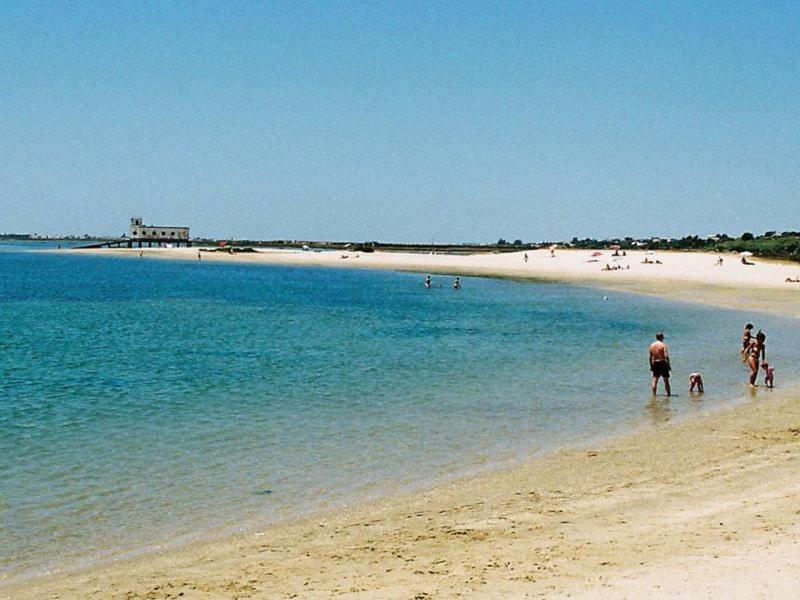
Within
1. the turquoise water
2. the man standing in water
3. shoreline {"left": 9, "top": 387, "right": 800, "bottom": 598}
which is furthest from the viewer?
the man standing in water

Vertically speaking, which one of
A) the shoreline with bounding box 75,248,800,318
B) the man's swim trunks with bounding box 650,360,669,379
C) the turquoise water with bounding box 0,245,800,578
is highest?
the shoreline with bounding box 75,248,800,318

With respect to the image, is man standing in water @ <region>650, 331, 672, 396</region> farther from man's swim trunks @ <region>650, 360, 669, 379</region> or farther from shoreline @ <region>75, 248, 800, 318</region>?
shoreline @ <region>75, 248, 800, 318</region>

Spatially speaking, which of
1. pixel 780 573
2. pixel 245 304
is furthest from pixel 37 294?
pixel 780 573

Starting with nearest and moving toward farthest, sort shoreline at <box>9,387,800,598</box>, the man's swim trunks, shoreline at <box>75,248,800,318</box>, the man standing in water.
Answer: shoreline at <box>9,387,800,598</box>
the man standing in water
the man's swim trunks
shoreline at <box>75,248,800,318</box>

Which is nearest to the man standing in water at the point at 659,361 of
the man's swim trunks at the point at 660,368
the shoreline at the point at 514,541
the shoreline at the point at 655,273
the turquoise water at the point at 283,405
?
the man's swim trunks at the point at 660,368

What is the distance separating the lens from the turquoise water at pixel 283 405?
40.1 ft

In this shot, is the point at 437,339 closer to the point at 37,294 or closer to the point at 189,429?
the point at 189,429

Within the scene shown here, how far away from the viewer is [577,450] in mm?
15359

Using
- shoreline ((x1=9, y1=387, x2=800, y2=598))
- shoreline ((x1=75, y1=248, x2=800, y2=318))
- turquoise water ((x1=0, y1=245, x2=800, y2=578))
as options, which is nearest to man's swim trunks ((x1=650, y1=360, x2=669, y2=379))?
turquoise water ((x1=0, y1=245, x2=800, y2=578))

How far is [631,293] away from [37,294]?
51.3 metres

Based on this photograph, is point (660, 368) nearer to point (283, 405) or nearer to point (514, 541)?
point (283, 405)

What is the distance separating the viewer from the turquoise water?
12.2m

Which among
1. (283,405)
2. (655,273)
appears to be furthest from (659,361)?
(655,273)

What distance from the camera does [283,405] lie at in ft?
66.8
